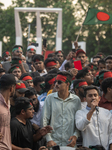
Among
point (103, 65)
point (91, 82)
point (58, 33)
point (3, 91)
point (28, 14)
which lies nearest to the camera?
point (3, 91)

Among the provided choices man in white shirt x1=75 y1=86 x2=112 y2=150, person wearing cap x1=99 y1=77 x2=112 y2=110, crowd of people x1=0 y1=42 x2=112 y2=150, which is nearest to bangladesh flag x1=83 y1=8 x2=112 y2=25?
person wearing cap x1=99 y1=77 x2=112 y2=110

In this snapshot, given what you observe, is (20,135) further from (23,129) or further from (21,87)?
(21,87)

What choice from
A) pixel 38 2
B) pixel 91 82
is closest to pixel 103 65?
pixel 91 82

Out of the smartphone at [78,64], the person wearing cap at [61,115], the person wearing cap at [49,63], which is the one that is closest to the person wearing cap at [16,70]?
the person wearing cap at [49,63]

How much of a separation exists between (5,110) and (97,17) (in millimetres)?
6211

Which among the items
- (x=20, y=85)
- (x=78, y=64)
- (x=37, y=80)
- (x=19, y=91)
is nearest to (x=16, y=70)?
(x=37, y=80)

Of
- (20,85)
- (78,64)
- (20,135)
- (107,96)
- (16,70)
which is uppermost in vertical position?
(78,64)

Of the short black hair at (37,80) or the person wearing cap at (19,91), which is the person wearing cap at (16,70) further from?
the person wearing cap at (19,91)

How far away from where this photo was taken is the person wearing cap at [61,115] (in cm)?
468

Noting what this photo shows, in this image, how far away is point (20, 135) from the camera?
14.4 feet

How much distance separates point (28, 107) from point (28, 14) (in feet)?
115

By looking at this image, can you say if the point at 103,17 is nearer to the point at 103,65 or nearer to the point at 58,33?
the point at 103,65

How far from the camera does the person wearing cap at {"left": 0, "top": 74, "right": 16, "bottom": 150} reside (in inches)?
150

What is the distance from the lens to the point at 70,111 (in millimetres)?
4812
